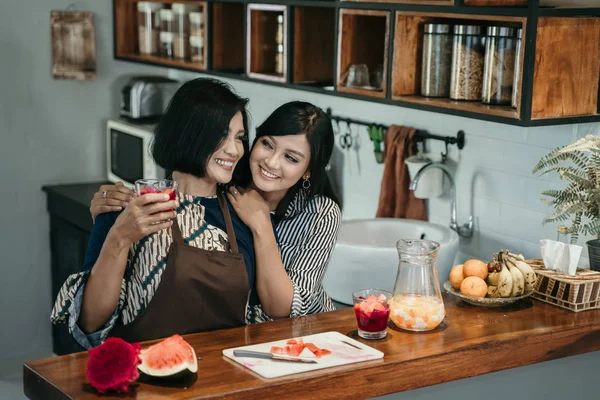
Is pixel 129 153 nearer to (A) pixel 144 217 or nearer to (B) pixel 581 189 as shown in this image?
(A) pixel 144 217

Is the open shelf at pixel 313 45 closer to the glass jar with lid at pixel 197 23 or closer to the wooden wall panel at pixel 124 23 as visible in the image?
the glass jar with lid at pixel 197 23

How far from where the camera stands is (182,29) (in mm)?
4426

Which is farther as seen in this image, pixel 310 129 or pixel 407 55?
pixel 407 55

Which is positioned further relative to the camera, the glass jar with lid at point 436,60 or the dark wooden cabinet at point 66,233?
the dark wooden cabinet at point 66,233

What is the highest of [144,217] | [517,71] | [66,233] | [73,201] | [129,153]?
[517,71]

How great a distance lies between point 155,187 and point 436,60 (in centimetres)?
130

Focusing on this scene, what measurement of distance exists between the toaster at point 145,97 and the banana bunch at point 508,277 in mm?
2790

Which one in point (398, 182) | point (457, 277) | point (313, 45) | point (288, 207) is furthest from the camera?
point (313, 45)

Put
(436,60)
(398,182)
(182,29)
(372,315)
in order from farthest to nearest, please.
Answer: (182,29) < (398,182) < (436,60) < (372,315)

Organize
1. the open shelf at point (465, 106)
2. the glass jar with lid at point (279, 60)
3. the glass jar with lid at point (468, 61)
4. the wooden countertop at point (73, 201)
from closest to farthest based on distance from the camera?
the open shelf at point (465, 106)
the glass jar with lid at point (468, 61)
the glass jar with lid at point (279, 60)
the wooden countertop at point (73, 201)

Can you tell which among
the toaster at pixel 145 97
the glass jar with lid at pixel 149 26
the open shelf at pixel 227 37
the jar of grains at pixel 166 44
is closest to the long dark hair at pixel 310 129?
the open shelf at pixel 227 37

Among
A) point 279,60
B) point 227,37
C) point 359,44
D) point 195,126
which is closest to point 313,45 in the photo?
point 279,60

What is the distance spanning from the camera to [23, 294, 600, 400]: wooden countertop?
1.97 m

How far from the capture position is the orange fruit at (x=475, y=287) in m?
2.57
